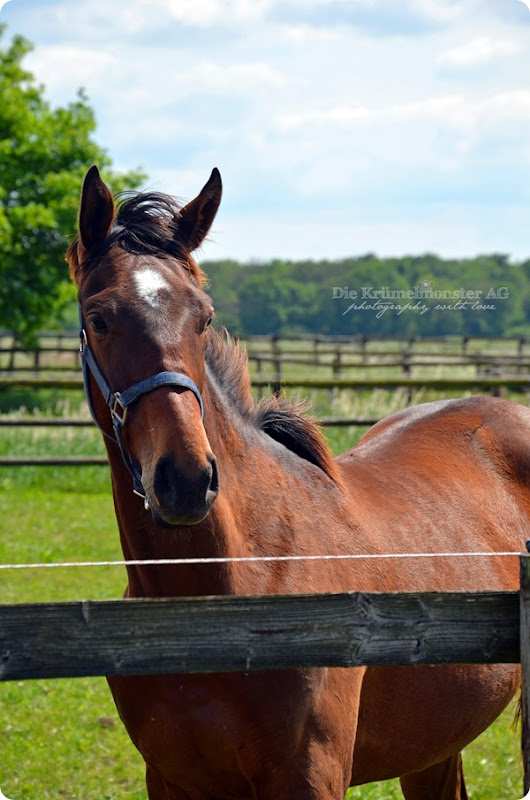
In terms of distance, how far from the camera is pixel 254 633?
2.21 metres

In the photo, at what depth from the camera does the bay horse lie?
7.93 feet

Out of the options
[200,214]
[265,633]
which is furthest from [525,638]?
[200,214]

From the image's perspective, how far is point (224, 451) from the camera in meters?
2.72

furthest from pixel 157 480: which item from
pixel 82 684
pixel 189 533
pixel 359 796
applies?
pixel 82 684

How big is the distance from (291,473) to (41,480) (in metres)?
9.45

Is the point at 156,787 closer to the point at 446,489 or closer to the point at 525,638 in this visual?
the point at 525,638

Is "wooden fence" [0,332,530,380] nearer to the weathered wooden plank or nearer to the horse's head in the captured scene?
the horse's head

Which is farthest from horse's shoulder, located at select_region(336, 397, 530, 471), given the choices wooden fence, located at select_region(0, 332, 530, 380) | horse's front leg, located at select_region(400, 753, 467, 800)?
wooden fence, located at select_region(0, 332, 530, 380)

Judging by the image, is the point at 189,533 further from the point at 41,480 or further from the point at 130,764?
the point at 41,480

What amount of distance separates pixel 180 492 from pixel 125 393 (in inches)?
14.9

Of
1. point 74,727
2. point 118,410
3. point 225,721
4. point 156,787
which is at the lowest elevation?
point 74,727

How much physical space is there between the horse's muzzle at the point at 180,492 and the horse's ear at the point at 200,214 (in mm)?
882

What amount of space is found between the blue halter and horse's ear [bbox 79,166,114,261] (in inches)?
10.8

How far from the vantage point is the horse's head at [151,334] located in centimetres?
223
